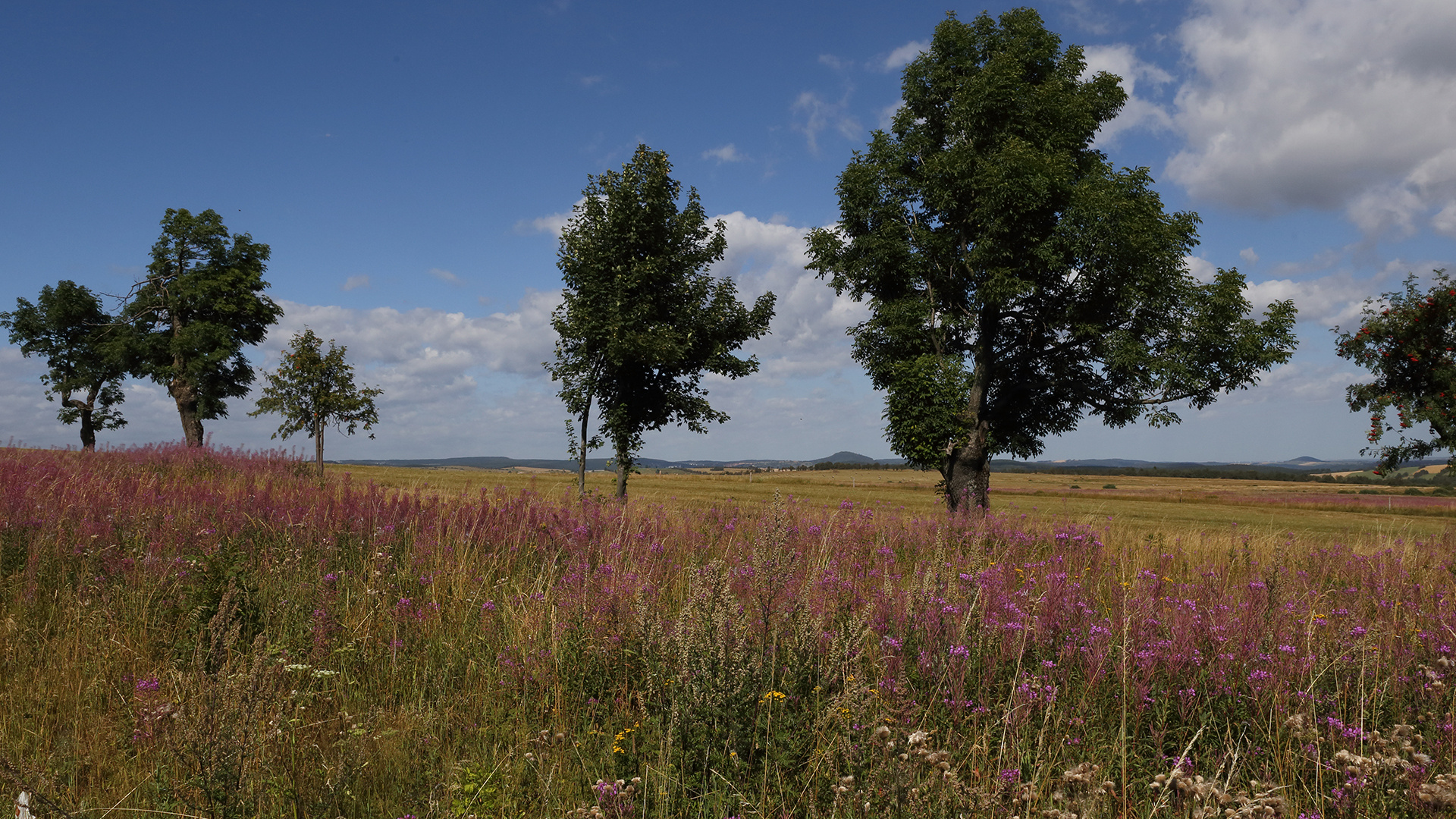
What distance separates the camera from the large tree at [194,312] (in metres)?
33.6

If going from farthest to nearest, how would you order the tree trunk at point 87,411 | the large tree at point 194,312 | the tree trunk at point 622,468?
the tree trunk at point 87,411, the large tree at point 194,312, the tree trunk at point 622,468

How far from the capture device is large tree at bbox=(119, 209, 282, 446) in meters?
33.6

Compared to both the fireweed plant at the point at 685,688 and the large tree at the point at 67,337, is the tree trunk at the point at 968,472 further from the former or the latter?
the large tree at the point at 67,337

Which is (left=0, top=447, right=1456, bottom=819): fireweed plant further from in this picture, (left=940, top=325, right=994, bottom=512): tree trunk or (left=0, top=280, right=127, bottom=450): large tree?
(left=0, top=280, right=127, bottom=450): large tree

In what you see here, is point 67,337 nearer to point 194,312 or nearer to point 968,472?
point 194,312

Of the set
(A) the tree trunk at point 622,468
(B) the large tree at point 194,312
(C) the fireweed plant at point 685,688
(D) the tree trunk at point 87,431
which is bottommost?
(C) the fireweed plant at point 685,688

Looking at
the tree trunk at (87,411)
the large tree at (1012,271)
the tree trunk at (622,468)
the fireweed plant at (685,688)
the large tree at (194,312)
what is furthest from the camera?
the tree trunk at (87,411)

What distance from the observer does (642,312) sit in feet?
61.7

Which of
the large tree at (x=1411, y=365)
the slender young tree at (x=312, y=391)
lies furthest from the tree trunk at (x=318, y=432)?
the large tree at (x=1411, y=365)

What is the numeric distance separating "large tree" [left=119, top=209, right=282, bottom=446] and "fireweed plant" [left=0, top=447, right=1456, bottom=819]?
32.7 metres

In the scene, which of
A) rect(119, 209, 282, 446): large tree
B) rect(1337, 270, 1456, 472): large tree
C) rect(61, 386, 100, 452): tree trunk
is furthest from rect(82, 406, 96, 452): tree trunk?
rect(1337, 270, 1456, 472): large tree

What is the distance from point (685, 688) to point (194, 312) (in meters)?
41.9

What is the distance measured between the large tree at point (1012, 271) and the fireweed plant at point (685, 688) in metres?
Answer: 12.3

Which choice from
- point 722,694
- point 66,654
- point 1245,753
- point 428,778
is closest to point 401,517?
point 66,654
